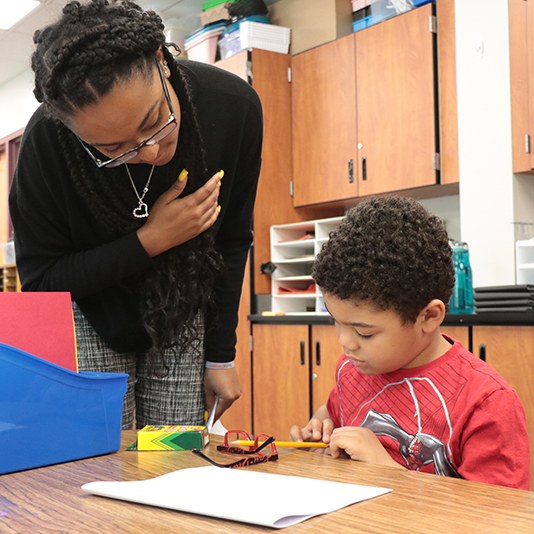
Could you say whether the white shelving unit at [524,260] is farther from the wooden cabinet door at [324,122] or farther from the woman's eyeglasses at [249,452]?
the woman's eyeglasses at [249,452]

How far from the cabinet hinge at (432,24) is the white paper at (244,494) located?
277 cm

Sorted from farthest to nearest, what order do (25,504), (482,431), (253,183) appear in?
Answer: (253,183), (482,431), (25,504)

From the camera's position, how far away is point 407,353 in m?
0.98

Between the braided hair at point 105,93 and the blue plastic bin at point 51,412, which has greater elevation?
the braided hair at point 105,93

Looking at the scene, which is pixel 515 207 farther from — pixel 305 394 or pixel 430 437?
pixel 430 437

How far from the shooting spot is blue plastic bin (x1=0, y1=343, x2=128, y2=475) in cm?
76

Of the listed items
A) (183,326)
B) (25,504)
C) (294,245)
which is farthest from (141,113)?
(294,245)

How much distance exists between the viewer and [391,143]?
3.18m

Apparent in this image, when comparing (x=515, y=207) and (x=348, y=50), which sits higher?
(x=348, y=50)

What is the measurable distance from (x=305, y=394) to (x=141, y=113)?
2.37 m

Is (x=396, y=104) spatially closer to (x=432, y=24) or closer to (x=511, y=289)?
(x=432, y=24)

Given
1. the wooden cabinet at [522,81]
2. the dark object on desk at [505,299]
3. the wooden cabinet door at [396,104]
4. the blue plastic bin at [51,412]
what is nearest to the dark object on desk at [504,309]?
the dark object on desk at [505,299]

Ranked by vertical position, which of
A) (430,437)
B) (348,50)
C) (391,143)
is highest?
(348,50)

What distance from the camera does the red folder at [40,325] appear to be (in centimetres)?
84
